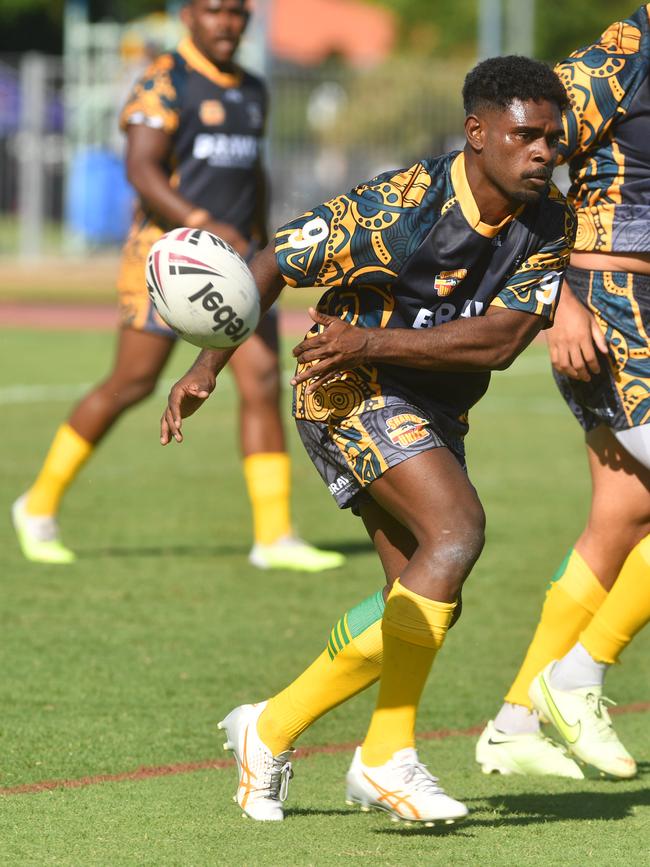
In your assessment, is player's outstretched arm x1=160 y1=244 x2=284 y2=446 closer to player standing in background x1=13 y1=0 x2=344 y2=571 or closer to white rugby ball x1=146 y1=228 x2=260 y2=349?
white rugby ball x1=146 y1=228 x2=260 y2=349

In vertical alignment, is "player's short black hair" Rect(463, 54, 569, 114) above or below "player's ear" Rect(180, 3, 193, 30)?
above

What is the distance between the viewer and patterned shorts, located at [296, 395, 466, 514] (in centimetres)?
466

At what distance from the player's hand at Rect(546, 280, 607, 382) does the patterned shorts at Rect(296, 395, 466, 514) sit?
0.55 meters

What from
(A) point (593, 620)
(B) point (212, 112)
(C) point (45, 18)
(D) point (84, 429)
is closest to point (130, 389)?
(D) point (84, 429)

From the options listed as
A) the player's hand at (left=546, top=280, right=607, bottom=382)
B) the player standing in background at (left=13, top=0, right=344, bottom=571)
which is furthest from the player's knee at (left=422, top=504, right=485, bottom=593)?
the player standing in background at (left=13, top=0, right=344, bottom=571)

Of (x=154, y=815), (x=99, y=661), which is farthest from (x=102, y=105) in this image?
(x=154, y=815)

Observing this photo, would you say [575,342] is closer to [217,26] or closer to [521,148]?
[521,148]

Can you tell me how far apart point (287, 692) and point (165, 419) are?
0.89 meters

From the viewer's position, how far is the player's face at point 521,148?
4570 mm

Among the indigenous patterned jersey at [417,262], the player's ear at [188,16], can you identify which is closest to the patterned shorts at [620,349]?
the indigenous patterned jersey at [417,262]

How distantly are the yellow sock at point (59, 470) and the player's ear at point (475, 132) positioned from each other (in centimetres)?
422

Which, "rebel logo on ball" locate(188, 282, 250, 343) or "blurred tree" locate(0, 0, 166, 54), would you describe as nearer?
"rebel logo on ball" locate(188, 282, 250, 343)

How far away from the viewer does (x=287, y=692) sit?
4.86 meters

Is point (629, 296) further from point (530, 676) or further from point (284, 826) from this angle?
point (284, 826)
